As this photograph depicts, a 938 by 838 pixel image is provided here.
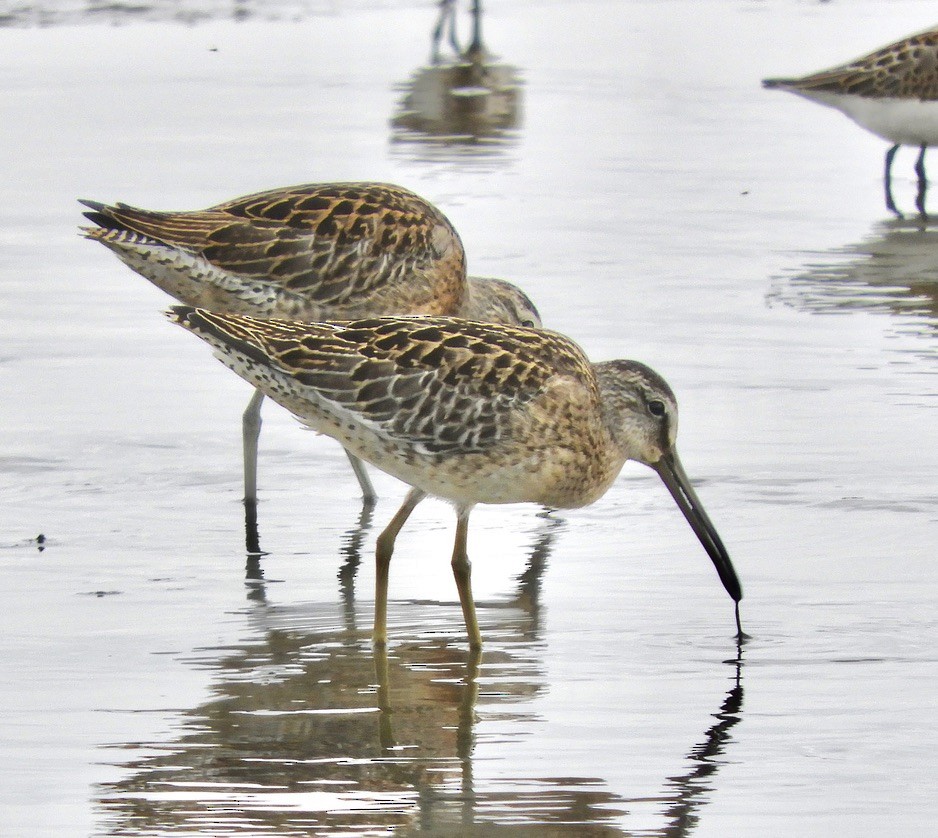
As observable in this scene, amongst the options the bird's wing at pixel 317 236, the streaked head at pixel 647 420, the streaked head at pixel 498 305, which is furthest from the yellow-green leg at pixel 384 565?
the streaked head at pixel 498 305

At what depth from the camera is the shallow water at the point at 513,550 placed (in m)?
5.02

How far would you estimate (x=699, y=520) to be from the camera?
6.40 m

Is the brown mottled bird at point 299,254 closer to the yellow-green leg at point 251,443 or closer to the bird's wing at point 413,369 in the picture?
the yellow-green leg at point 251,443

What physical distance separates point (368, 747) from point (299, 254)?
123 inches

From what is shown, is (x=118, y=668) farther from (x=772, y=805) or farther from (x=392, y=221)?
(x=392, y=221)

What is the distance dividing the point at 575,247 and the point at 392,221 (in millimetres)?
3564

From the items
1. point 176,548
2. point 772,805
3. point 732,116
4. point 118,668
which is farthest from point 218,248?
point 732,116

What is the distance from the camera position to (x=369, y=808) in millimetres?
4844

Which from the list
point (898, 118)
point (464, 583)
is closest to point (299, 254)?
point (464, 583)

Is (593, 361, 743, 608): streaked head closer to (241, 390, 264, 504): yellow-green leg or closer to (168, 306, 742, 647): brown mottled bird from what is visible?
(168, 306, 742, 647): brown mottled bird

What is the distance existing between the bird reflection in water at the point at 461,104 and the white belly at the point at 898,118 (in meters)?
2.57

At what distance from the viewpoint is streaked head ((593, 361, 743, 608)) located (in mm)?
6363

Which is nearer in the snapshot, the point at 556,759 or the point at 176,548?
the point at 556,759

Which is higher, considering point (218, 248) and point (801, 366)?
point (218, 248)
